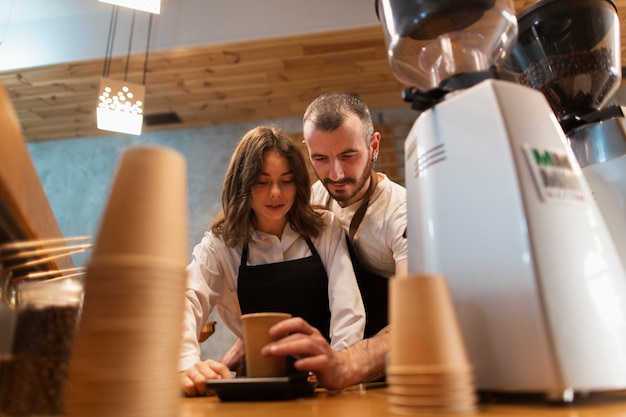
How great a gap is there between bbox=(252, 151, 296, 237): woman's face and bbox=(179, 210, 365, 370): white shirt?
0.04 metres

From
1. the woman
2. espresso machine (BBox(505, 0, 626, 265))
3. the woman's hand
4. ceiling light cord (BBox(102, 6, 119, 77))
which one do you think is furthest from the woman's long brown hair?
ceiling light cord (BBox(102, 6, 119, 77))

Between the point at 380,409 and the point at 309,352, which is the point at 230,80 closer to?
the point at 309,352

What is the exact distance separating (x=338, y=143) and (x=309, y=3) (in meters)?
1.99

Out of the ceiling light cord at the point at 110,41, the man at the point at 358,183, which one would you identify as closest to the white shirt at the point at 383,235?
the man at the point at 358,183

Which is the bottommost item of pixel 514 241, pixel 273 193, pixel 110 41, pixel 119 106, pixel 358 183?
pixel 514 241

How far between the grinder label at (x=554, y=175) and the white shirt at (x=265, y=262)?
2.06 ft

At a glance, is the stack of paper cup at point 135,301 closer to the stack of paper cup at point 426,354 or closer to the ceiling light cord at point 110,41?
the stack of paper cup at point 426,354

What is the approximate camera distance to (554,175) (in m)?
0.51

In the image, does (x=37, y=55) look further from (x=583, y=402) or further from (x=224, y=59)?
(x=583, y=402)

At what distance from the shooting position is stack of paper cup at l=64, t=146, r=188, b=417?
29cm

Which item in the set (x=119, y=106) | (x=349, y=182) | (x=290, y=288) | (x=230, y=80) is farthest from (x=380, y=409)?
(x=230, y=80)

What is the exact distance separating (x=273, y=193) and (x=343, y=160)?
368mm

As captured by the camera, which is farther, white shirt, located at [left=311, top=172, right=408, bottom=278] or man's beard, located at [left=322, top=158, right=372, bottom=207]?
man's beard, located at [left=322, top=158, right=372, bottom=207]

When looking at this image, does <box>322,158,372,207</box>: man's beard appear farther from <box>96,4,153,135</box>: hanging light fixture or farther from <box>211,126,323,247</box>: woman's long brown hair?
<box>96,4,153,135</box>: hanging light fixture
